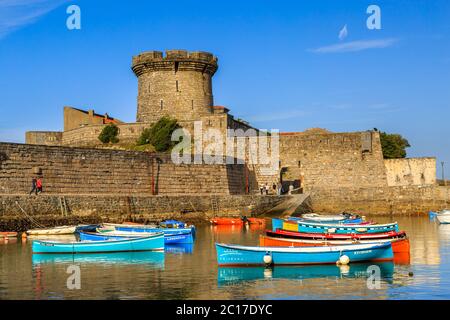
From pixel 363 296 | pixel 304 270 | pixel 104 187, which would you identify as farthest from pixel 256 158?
pixel 363 296

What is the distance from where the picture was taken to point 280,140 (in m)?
34.9

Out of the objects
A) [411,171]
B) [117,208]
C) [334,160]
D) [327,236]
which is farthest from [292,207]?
[327,236]

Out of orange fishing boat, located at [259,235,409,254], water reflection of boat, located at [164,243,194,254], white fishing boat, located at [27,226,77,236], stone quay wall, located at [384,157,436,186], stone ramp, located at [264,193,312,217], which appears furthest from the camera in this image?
stone quay wall, located at [384,157,436,186]

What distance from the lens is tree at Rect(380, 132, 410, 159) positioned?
39.0m

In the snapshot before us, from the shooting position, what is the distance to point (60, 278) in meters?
12.2

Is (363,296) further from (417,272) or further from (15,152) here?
(15,152)

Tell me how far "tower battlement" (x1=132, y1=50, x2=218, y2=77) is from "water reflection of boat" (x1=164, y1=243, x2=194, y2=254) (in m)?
18.5

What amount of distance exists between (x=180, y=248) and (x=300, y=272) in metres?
5.34

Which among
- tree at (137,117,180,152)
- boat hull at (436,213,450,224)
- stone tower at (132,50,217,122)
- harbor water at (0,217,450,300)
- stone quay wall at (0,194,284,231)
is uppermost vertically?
stone tower at (132,50,217,122)

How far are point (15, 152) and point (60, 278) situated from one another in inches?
432

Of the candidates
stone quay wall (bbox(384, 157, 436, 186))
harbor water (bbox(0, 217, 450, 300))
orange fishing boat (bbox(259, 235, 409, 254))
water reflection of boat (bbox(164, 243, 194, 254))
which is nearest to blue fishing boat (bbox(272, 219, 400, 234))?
harbor water (bbox(0, 217, 450, 300))

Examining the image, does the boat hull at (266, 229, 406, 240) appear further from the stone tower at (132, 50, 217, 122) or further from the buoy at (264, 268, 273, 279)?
the stone tower at (132, 50, 217, 122)

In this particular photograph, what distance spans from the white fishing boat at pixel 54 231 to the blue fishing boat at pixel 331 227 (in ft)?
20.2
